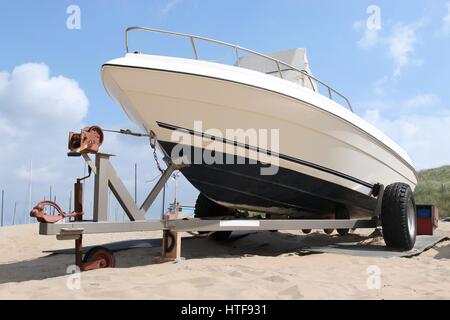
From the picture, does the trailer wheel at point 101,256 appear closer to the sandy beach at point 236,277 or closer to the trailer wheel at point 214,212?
the sandy beach at point 236,277

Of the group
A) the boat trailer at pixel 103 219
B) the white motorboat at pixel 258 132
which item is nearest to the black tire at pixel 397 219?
the white motorboat at pixel 258 132

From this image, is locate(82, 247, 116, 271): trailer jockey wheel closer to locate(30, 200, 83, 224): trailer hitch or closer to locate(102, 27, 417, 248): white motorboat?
locate(30, 200, 83, 224): trailer hitch

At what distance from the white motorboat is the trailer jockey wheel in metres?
1.22

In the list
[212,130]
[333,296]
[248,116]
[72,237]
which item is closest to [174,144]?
[212,130]

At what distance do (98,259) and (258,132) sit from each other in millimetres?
2139

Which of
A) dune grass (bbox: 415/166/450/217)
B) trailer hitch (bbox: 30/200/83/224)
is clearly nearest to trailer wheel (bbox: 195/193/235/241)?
trailer hitch (bbox: 30/200/83/224)

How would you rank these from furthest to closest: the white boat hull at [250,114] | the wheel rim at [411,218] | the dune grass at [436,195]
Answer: the dune grass at [436,195]
the wheel rim at [411,218]
the white boat hull at [250,114]

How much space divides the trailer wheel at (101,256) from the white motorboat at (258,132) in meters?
1.21

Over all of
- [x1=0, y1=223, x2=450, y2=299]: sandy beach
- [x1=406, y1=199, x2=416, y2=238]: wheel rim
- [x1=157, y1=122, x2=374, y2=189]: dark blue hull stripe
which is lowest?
[x1=0, y1=223, x2=450, y2=299]: sandy beach

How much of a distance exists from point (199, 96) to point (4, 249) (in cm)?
452

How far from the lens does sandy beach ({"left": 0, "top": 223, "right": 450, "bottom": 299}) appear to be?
301 cm

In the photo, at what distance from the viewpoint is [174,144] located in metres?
4.71

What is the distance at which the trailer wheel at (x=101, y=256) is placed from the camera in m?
4.31

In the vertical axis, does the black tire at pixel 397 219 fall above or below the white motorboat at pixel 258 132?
below
